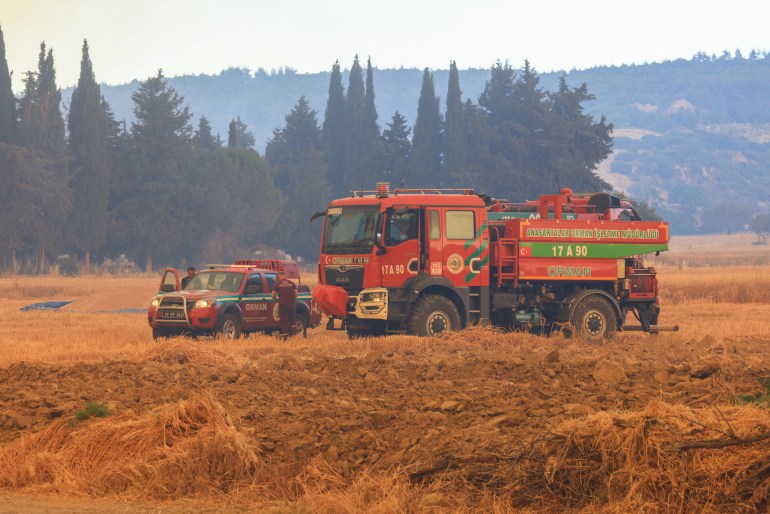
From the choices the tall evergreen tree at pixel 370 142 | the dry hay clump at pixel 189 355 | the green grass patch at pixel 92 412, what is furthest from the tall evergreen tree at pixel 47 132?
the green grass patch at pixel 92 412

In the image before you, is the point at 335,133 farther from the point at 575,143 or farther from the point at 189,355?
the point at 189,355

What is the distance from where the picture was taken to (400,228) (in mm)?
24344

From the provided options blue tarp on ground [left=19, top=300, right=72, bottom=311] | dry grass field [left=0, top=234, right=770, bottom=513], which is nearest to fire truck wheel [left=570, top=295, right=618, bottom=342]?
dry grass field [left=0, top=234, right=770, bottom=513]

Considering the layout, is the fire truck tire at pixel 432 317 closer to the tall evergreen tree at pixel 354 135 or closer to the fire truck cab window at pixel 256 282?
the fire truck cab window at pixel 256 282

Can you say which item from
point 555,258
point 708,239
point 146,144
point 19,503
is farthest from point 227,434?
point 708,239

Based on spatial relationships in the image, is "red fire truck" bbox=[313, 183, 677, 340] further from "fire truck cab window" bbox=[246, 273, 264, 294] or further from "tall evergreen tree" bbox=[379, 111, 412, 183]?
"tall evergreen tree" bbox=[379, 111, 412, 183]

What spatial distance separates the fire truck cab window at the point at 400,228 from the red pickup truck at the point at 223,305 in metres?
2.60

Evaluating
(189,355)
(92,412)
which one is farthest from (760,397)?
(189,355)

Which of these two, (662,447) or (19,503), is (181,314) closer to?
(19,503)

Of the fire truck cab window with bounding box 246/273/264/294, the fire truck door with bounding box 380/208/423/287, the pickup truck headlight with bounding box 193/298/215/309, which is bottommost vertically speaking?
the pickup truck headlight with bounding box 193/298/215/309

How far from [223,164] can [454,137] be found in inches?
646

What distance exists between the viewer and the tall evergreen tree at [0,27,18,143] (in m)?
69.8

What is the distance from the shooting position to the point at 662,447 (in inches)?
364

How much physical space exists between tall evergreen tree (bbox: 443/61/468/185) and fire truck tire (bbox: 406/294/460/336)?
193 ft
